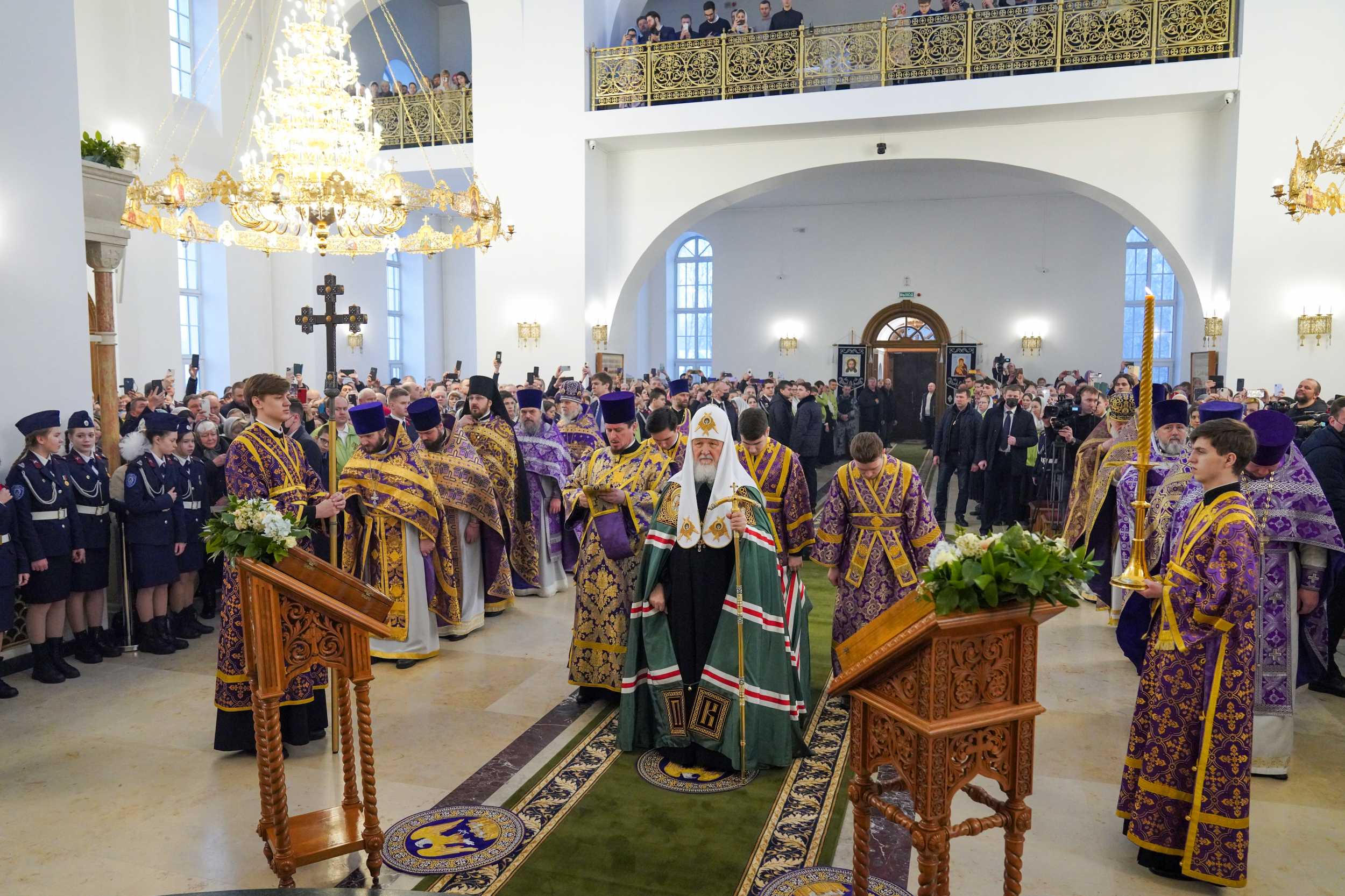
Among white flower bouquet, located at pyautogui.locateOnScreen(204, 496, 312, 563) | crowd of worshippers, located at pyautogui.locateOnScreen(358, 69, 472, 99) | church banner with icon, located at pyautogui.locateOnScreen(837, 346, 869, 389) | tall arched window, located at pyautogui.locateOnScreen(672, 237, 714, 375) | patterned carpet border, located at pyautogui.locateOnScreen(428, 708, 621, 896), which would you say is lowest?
patterned carpet border, located at pyautogui.locateOnScreen(428, 708, 621, 896)

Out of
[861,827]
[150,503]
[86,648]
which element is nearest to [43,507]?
[150,503]

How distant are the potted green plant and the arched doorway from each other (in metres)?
18.1

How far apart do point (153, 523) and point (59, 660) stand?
3.42ft

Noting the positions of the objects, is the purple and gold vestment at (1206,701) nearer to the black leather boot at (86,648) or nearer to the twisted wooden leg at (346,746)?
the twisted wooden leg at (346,746)

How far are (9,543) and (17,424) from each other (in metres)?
0.83

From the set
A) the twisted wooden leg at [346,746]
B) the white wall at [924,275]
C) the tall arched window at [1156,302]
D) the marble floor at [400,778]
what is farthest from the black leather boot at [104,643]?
the tall arched window at [1156,302]

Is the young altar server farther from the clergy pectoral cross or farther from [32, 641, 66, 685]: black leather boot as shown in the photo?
the clergy pectoral cross

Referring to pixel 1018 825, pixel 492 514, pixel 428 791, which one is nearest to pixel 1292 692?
pixel 1018 825

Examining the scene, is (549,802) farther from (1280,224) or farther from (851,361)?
(851,361)

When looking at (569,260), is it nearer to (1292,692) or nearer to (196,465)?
(196,465)

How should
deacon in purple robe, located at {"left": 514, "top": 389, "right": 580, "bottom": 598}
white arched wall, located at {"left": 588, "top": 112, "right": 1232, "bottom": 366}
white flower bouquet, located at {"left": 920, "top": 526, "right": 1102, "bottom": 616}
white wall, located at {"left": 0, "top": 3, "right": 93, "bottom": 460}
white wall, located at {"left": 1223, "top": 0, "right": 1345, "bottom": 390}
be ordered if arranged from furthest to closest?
white arched wall, located at {"left": 588, "top": 112, "right": 1232, "bottom": 366} < white wall, located at {"left": 1223, "top": 0, "right": 1345, "bottom": 390} < deacon in purple robe, located at {"left": 514, "top": 389, "right": 580, "bottom": 598} < white wall, located at {"left": 0, "top": 3, "right": 93, "bottom": 460} < white flower bouquet, located at {"left": 920, "top": 526, "right": 1102, "bottom": 616}

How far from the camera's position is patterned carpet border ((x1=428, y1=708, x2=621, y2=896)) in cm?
372

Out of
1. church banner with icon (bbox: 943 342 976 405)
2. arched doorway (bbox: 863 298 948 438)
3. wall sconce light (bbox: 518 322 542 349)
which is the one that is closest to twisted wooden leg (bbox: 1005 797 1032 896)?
wall sconce light (bbox: 518 322 542 349)

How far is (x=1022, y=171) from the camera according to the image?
15.1m
